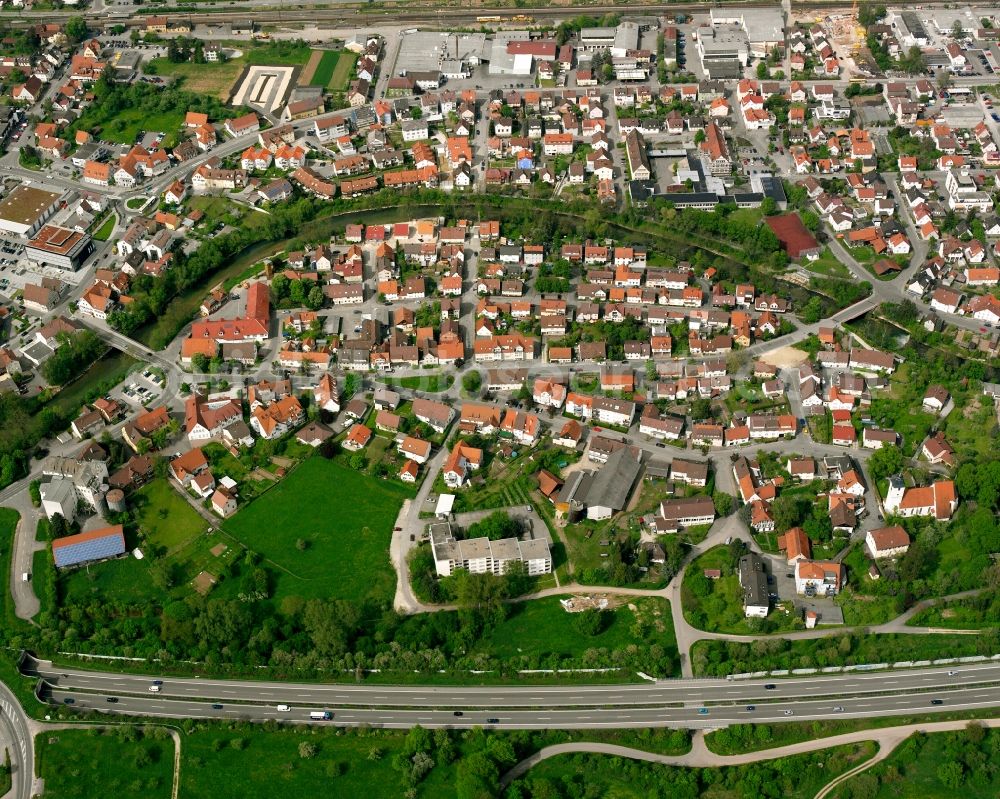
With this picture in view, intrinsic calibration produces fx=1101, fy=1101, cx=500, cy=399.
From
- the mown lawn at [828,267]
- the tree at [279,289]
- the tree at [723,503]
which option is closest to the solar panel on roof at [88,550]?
the tree at [279,289]

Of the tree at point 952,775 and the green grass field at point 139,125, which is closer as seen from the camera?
the tree at point 952,775

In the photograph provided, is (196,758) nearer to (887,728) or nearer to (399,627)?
(399,627)

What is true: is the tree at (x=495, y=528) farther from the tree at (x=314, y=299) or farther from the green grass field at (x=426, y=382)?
the tree at (x=314, y=299)

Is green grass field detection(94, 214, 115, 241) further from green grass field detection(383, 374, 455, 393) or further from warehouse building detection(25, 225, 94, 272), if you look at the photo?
green grass field detection(383, 374, 455, 393)

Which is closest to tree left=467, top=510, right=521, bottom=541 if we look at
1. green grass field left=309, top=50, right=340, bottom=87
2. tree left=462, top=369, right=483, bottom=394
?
tree left=462, top=369, right=483, bottom=394

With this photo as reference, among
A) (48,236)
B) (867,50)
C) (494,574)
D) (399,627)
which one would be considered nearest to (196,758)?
(399,627)

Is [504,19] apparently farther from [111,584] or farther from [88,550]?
[111,584]

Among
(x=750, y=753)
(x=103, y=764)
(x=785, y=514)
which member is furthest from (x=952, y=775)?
(x=103, y=764)
